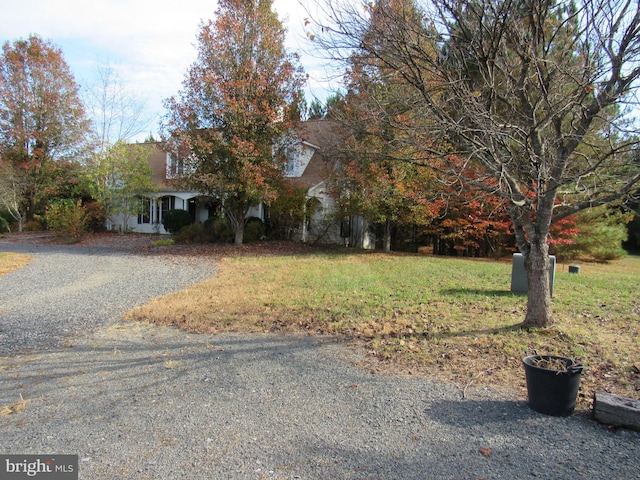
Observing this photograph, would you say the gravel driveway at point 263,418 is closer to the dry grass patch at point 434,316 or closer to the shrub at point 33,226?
the dry grass patch at point 434,316

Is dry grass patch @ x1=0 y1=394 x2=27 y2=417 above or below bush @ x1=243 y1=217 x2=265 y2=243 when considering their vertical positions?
below

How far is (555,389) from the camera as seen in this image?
12.1 ft

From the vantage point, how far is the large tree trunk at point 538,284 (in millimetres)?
5930

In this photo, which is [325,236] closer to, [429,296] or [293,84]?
[293,84]

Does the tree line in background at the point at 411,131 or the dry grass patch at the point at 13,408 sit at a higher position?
the tree line in background at the point at 411,131

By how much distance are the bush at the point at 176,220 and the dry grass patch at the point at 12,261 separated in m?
8.68

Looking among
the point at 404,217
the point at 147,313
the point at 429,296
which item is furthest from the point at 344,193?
the point at 147,313

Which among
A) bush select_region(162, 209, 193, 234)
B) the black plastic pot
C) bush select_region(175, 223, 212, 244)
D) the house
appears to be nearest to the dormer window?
the house

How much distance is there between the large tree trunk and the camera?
593cm

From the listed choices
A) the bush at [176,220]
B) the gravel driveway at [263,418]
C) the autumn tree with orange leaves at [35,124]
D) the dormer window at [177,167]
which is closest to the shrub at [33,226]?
the autumn tree with orange leaves at [35,124]

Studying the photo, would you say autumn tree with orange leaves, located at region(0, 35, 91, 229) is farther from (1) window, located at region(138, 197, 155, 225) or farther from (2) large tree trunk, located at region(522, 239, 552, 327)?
(2) large tree trunk, located at region(522, 239, 552, 327)

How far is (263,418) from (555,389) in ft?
8.17

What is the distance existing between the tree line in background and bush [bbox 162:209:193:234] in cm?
209

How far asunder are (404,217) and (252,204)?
20.6 ft
